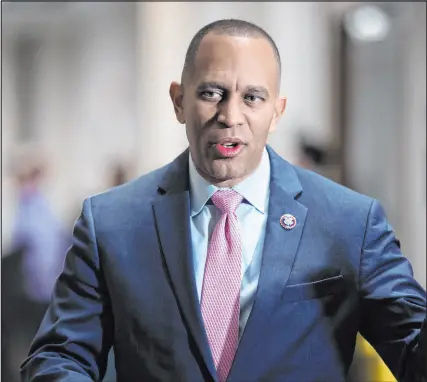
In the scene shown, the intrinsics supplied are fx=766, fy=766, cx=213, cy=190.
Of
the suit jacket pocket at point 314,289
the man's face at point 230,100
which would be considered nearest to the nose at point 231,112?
the man's face at point 230,100

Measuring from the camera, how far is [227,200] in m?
1.03

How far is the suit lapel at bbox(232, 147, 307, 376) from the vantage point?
38.1 inches

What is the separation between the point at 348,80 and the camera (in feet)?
7.09

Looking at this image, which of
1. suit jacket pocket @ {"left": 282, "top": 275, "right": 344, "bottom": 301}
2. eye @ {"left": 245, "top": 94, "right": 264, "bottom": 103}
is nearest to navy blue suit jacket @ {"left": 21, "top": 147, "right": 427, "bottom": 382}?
suit jacket pocket @ {"left": 282, "top": 275, "right": 344, "bottom": 301}

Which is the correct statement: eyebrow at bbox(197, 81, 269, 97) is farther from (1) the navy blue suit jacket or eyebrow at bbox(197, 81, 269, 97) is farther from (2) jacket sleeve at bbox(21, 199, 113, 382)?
(2) jacket sleeve at bbox(21, 199, 113, 382)

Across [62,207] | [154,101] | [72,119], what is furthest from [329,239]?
[72,119]

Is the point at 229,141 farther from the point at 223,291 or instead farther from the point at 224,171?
the point at 223,291

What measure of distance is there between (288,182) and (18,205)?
117 centimetres

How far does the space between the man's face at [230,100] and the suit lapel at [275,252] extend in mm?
63

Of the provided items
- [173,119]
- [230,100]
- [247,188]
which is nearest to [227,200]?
[247,188]

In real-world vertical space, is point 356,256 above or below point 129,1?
below

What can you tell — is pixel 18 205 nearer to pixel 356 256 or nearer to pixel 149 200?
pixel 149 200

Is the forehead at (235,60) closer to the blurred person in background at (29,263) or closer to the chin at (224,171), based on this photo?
the chin at (224,171)

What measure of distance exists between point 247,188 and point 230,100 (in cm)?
13
